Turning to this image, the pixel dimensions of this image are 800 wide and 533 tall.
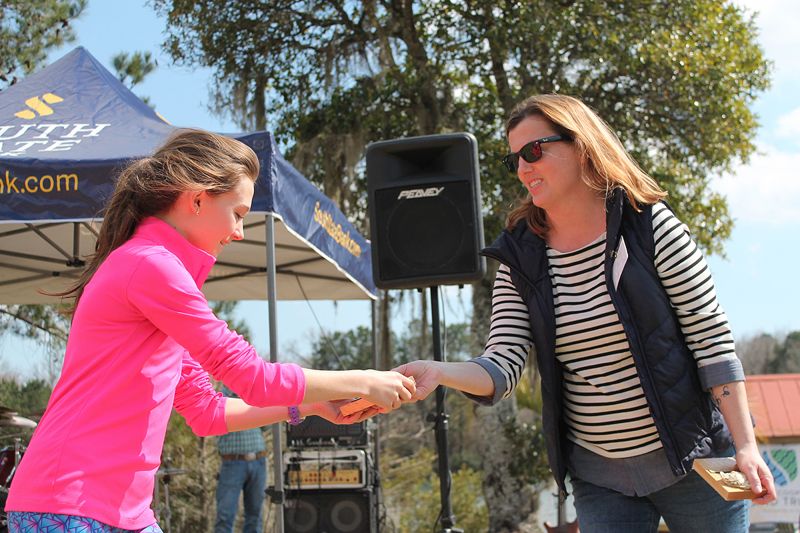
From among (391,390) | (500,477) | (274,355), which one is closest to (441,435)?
(274,355)

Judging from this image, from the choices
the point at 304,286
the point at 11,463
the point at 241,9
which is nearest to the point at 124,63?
the point at 241,9

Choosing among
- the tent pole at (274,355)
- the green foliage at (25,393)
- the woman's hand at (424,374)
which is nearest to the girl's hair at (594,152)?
the woman's hand at (424,374)

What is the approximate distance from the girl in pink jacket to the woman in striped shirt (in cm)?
55

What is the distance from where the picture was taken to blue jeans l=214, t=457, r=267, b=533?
7.45m

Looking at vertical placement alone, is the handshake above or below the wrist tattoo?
above

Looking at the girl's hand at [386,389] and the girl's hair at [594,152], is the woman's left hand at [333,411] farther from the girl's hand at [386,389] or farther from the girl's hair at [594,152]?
the girl's hair at [594,152]

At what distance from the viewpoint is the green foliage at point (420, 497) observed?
1196 centimetres

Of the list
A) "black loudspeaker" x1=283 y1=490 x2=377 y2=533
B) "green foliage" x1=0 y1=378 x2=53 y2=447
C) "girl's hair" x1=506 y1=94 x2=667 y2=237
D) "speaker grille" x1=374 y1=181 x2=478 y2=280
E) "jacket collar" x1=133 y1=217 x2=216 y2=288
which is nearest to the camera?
"jacket collar" x1=133 y1=217 x2=216 y2=288

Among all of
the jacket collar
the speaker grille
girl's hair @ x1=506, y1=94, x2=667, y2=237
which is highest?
the speaker grille

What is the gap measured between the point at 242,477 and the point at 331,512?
1049 millimetres

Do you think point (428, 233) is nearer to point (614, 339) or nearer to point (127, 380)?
point (614, 339)

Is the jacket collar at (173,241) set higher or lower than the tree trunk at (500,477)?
higher

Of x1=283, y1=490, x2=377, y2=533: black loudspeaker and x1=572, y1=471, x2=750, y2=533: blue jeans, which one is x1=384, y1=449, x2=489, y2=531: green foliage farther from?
x1=572, y1=471, x2=750, y2=533: blue jeans

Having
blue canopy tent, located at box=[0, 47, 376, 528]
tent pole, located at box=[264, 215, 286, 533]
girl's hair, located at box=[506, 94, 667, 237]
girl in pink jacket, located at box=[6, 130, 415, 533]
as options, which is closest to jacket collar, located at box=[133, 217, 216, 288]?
girl in pink jacket, located at box=[6, 130, 415, 533]
